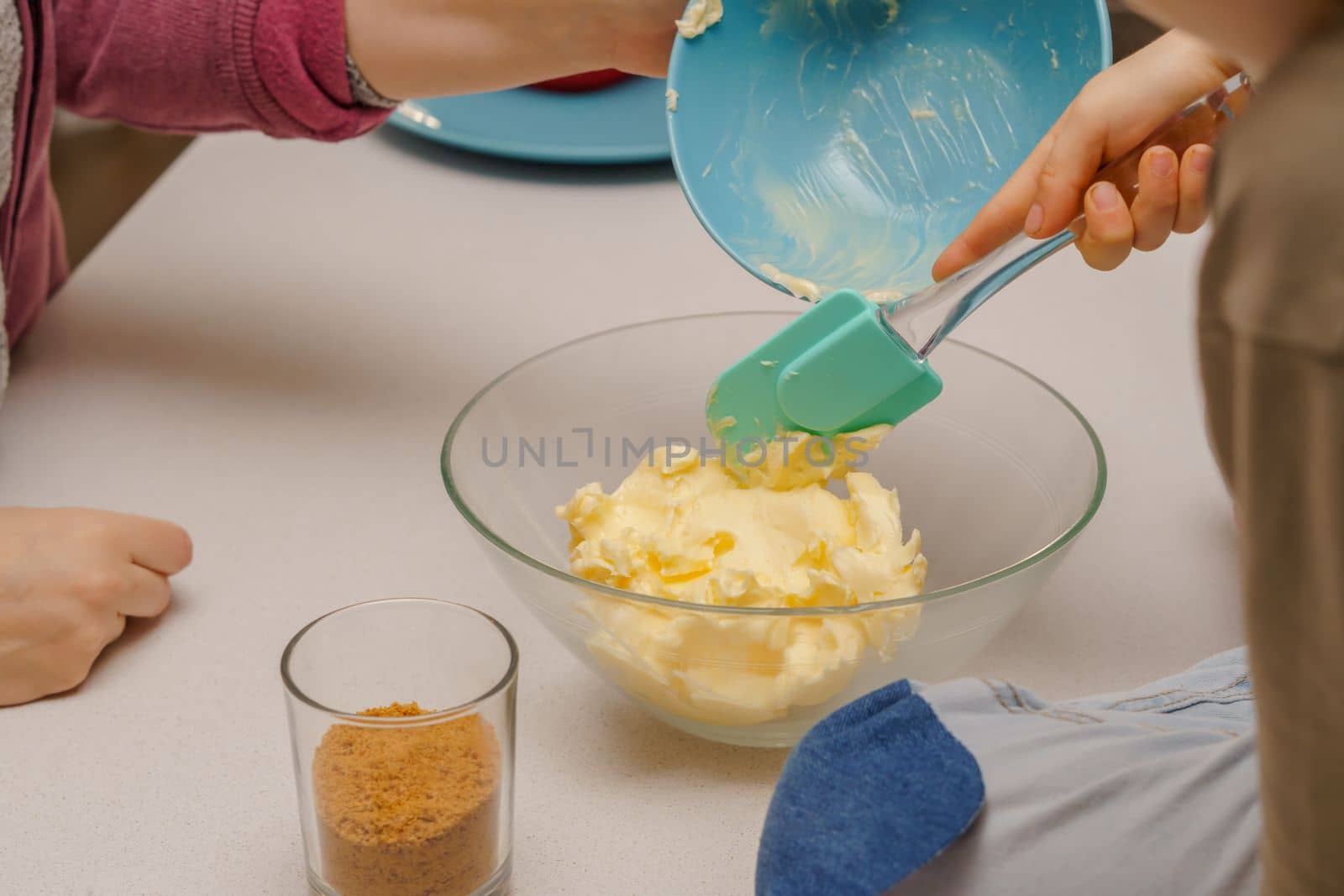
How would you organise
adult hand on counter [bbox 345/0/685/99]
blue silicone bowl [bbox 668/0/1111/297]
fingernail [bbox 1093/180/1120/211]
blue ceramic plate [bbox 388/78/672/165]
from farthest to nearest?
blue ceramic plate [bbox 388/78/672/165] < adult hand on counter [bbox 345/0/685/99] < blue silicone bowl [bbox 668/0/1111/297] < fingernail [bbox 1093/180/1120/211]

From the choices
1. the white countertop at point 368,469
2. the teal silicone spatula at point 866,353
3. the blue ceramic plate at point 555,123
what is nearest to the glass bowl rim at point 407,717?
the white countertop at point 368,469

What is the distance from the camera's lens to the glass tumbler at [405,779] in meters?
0.55

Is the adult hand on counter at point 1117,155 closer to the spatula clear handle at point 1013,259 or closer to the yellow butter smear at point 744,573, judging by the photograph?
the spatula clear handle at point 1013,259

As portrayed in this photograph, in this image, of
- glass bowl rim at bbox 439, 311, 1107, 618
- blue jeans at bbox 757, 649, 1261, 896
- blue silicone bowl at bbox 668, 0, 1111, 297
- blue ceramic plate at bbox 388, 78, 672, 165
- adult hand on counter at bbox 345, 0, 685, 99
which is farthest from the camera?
blue ceramic plate at bbox 388, 78, 672, 165

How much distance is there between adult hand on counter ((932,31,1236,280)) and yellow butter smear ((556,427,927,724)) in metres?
0.16

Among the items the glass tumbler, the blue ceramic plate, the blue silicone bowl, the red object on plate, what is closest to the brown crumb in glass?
the glass tumbler

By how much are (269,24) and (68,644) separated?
53 cm

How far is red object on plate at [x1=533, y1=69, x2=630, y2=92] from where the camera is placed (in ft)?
4.79

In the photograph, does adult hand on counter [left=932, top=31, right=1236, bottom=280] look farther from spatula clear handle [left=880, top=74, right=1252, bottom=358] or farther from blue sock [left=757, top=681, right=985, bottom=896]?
blue sock [left=757, top=681, right=985, bottom=896]

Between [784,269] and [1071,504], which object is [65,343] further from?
[1071,504]

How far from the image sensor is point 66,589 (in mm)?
732

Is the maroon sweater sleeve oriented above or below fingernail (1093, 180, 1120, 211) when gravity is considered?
below

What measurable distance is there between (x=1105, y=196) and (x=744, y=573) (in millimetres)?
295

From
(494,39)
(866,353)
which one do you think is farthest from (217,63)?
(866,353)
